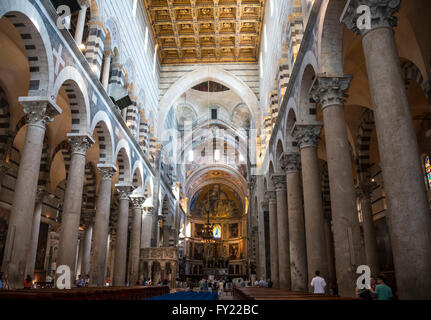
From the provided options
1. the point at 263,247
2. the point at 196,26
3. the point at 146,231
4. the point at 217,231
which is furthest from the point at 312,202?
the point at 217,231

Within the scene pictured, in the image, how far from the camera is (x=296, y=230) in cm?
1239

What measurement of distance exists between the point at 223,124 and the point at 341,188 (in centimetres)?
2489

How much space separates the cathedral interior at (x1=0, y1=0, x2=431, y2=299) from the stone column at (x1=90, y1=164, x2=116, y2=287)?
6cm

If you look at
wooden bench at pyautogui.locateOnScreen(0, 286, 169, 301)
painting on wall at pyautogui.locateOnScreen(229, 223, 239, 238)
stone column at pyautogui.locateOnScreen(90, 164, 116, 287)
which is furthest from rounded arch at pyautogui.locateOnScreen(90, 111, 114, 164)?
painting on wall at pyautogui.locateOnScreen(229, 223, 239, 238)

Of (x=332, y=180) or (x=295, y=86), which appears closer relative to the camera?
(x=332, y=180)

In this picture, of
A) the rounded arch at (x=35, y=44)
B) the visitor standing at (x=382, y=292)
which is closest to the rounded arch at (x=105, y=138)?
the rounded arch at (x=35, y=44)

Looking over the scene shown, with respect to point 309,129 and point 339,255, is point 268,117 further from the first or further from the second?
point 339,255

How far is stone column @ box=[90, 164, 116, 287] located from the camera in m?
14.0

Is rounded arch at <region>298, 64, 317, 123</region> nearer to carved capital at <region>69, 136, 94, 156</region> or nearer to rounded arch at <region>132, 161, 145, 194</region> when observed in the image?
carved capital at <region>69, 136, 94, 156</region>

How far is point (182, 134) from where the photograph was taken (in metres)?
33.9

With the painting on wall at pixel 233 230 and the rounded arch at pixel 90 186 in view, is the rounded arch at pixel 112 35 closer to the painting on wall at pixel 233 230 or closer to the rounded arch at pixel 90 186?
the rounded arch at pixel 90 186

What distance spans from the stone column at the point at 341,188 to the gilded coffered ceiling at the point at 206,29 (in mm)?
15142
